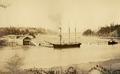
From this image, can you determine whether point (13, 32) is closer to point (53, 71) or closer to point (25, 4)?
point (25, 4)

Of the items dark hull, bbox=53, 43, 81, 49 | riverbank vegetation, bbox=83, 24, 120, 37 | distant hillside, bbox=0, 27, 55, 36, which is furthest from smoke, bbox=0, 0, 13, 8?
riverbank vegetation, bbox=83, 24, 120, 37

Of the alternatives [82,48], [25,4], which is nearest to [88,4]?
[82,48]

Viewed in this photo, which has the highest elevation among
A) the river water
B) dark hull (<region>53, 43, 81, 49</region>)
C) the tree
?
the tree

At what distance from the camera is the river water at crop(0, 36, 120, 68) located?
66.1 inches

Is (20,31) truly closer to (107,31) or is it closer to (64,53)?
(64,53)

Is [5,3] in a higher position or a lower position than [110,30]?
higher

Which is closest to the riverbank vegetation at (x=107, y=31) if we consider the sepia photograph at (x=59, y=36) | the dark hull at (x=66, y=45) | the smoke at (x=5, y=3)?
the sepia photograph at (x=59, y=36)

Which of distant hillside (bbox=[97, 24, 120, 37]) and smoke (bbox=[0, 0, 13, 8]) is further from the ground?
smoke (bbox=[0, 0, 13, 8])

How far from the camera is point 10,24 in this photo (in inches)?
65.6

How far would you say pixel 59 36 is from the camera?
5.85 ft

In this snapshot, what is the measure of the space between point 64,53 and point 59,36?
0.13 metres

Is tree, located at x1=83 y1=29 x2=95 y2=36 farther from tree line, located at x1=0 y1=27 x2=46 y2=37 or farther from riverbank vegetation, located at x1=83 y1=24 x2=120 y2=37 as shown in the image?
tree line, located at x1=0 y1=27 x2=46 y2=37

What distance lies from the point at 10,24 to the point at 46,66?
14.7 inches

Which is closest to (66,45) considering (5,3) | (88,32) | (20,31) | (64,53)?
(64,53)
